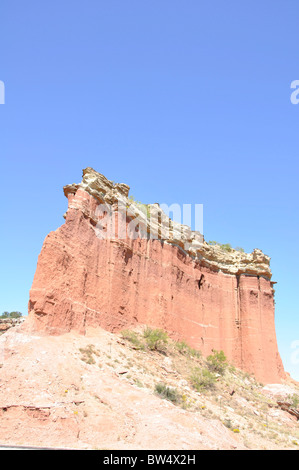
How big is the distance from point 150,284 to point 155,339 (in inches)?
207

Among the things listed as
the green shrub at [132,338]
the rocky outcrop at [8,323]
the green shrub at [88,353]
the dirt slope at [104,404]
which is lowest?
the dirt slope at [104,404]

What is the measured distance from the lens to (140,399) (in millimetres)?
15164

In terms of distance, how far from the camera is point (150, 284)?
27906mm

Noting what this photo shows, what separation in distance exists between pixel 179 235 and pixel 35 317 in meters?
16.6

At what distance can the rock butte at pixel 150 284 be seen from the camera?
19.6 meters

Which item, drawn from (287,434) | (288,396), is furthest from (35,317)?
(288,396)

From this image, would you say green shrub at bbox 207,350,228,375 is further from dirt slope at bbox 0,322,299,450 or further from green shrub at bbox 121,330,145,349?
green shrub at bbox 121,330,145,349

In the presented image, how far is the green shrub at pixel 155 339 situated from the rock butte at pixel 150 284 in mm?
1111

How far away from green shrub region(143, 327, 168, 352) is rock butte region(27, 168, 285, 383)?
111 centimetres

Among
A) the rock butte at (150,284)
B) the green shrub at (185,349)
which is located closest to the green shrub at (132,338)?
the rock butte at (150,284)

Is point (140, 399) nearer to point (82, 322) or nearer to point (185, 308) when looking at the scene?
point (82, 322)

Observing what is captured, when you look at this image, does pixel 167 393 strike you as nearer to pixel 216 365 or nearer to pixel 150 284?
pixel 150 284

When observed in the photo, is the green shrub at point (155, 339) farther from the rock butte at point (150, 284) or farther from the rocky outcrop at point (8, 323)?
the rocky outcrop at point (8, 323)

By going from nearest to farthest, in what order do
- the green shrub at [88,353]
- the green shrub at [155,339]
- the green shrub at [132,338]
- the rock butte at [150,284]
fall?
the green shrub at [88,353]
the rock butte at [150,284]
the green shrub at [132,338]
the green shrub at [155,339]
